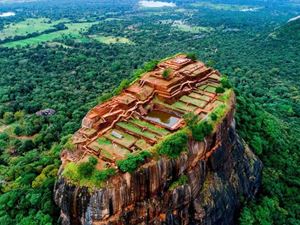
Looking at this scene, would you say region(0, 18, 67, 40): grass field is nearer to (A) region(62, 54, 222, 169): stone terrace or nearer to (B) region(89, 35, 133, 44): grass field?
(B) region(89, 35, 133, 44): grass field

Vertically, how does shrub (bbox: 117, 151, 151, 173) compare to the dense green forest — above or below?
above

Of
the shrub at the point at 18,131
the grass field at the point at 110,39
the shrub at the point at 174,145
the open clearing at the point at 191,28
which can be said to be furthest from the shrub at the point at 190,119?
the open clearing at the point at 191,28

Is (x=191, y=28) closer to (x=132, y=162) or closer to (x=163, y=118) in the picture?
(x=163, y=118)

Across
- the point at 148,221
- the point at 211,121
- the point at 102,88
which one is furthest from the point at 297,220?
the point at 102,88

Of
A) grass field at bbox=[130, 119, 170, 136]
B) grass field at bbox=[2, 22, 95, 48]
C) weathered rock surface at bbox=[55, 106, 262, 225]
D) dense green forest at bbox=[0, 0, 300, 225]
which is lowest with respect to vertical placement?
grass field at bbox=[2, 22, 95, 48]

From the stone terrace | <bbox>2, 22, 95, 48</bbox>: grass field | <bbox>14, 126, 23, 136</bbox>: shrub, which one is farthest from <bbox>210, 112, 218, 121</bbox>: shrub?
<bbox>2, 22, 95, 48</bbox>: grass field

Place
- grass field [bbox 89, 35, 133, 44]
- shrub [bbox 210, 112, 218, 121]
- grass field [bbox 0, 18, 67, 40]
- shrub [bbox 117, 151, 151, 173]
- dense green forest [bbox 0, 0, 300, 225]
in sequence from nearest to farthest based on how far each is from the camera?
1. shrub [bbox 117, 151, 151, 173]
2. shrub [bbox 210, 112, 218, 121]
3. dense green forest [bbox 0, 0, 300, 225]
4. grass field [bbox 89, 35, 133, 44]
5. grass field [bbox 0, 18, 67, 40]
